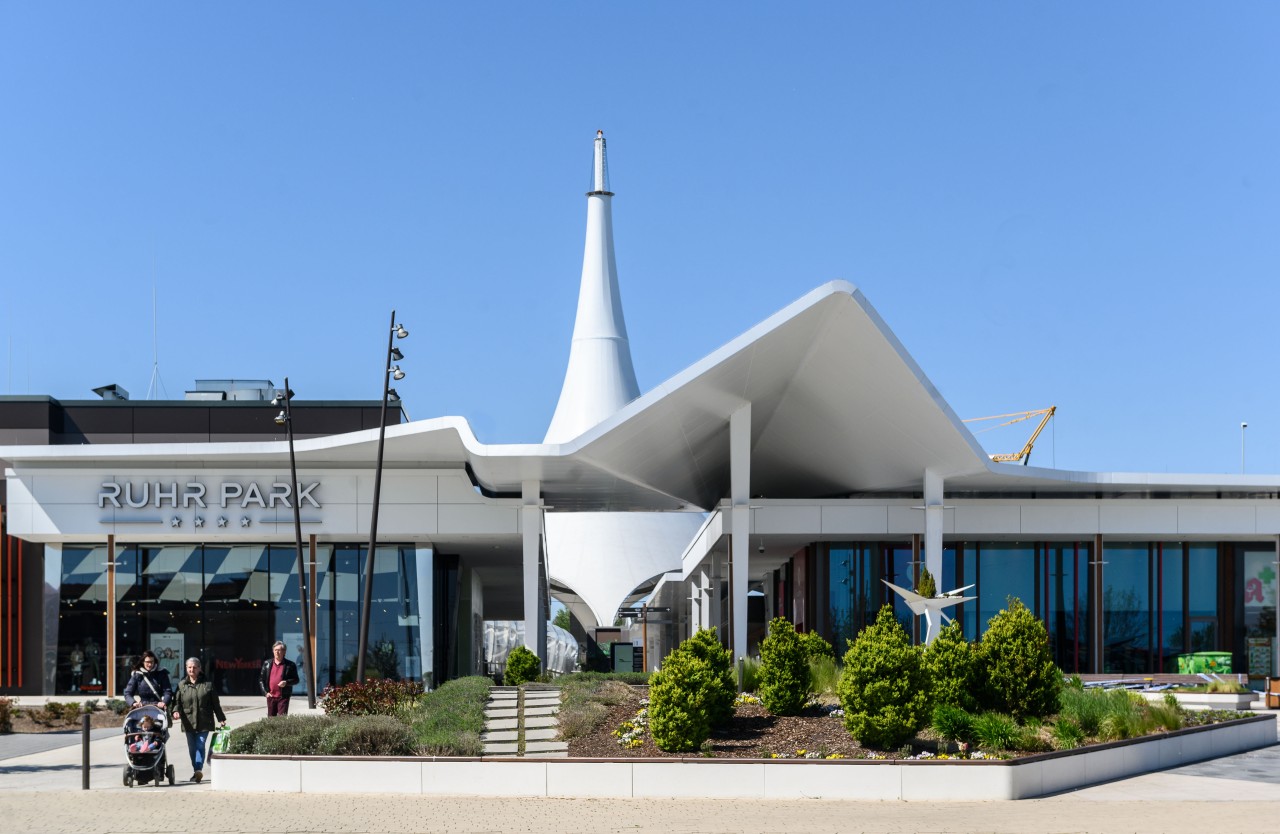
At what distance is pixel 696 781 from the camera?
1614 cm

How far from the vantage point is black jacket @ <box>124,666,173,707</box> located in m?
17.8

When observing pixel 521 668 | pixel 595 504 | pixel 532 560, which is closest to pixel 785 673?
pixel 521 668

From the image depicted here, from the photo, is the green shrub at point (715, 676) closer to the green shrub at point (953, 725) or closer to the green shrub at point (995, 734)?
the green shrub at point (953, 725)

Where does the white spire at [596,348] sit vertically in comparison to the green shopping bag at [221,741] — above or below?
above

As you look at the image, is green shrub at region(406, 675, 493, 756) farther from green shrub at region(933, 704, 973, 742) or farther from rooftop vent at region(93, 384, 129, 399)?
rooftop vent at region(93, 384, 129, 399)

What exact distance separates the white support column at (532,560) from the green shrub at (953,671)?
52.4ft

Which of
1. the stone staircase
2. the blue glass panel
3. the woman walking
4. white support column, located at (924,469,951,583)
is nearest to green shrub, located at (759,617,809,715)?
the stone staircase

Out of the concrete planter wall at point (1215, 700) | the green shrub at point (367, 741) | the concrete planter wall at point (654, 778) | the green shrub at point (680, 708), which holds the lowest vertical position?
the concrete planter wall at point (1215, 700)

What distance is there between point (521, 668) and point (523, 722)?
8935mm

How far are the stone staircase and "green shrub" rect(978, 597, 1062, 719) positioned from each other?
18.6 ft

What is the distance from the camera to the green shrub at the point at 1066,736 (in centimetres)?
1792

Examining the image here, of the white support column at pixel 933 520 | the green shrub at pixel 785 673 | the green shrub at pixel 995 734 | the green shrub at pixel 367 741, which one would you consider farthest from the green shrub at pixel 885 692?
the white support column at pixel 933 520

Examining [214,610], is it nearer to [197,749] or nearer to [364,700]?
[364,700]

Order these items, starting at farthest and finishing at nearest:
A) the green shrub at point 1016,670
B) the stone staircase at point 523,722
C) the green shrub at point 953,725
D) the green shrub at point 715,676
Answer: the green shrub at point 1016,670
the stone staircase at point 523,722
the green shrub at point 715,676
the green shrub at point 953,725
